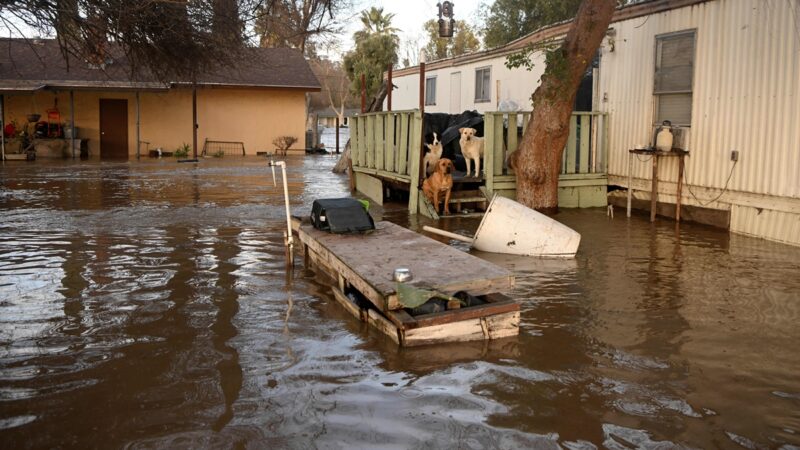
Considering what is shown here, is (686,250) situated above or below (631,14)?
below

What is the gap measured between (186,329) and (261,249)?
3.80 metres

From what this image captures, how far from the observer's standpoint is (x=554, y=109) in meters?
12.8

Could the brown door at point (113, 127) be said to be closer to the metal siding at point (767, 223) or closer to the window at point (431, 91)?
the window at point (431, 91)

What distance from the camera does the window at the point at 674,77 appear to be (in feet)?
40.9

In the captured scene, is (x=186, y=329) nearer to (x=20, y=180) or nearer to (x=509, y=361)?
(x=509, y=361)

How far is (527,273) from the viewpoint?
8.69 metres

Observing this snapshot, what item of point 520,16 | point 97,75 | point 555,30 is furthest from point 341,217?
point 520,16

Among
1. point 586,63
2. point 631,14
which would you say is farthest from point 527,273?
point 631,14

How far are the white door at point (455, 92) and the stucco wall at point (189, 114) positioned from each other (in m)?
11.6

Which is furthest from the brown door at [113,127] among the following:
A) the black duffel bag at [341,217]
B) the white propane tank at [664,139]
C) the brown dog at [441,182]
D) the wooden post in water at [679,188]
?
the black duffel bag at [341,217]

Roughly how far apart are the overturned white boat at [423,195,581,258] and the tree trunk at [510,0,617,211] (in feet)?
11.7

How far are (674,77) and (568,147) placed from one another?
7.65ft

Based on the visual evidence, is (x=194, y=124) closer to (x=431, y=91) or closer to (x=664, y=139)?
(x=431, y=91)

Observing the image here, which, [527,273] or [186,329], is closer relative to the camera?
[186,329]
